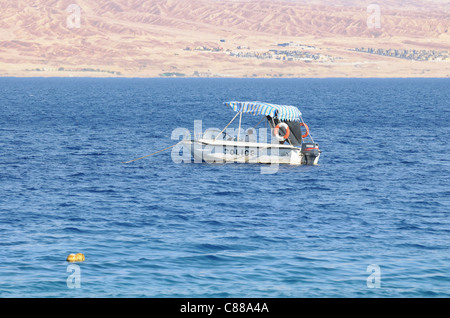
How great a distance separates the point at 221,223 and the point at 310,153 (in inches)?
874

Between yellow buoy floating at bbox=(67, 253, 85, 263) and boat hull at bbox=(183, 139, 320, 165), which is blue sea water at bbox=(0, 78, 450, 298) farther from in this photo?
boat hull at bbox=(183, 139, 320, 165)

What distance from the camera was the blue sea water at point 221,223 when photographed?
26.6 m

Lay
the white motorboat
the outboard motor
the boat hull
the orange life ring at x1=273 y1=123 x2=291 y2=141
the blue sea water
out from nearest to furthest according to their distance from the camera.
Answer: the blue sea water → the boat hull → the white motorboat → the orange life ring at x1=273 y1=123 x2=291 y2=141 → the outboard motor

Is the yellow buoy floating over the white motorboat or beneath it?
beneath

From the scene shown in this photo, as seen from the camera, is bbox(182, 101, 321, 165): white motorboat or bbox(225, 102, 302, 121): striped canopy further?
bbox(225, 102, 302, 121): striped canopy

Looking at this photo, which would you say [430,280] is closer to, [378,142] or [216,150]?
[216,150]

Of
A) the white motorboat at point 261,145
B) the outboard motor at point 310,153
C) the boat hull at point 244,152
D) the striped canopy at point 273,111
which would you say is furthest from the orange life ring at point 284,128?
the outboard motor at point 310,153

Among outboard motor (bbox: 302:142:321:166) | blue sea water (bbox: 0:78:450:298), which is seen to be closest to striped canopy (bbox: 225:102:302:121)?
outboard motor (bbox: 302:142:321:166)

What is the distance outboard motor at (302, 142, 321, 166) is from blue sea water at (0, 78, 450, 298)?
74cm

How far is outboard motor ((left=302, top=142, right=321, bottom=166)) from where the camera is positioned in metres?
57.0

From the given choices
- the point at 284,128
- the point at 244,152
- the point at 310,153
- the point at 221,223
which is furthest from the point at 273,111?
the point at 221,223

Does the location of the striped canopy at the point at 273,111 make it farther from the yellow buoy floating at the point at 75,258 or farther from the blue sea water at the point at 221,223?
the yellow buoy floating at the point at 75,258

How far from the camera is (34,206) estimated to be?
40406 mm

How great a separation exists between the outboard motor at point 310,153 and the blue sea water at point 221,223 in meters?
0.74
